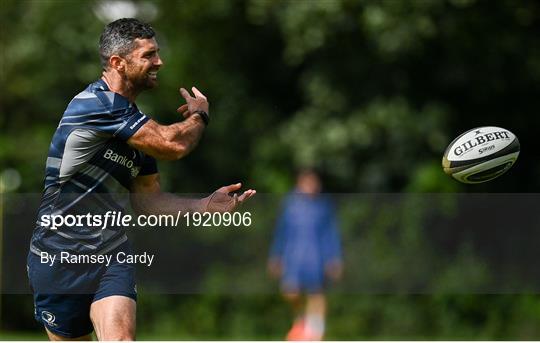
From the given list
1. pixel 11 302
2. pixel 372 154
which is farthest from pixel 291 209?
pixel 11 302

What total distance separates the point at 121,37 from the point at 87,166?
657 mm

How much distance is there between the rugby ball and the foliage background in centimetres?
620

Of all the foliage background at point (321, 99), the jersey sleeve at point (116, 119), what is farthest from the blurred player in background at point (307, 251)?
the jersey sleeve at point (116, 119)

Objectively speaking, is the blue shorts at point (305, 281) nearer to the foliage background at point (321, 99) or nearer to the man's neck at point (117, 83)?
the foliage background at point (321, 99)

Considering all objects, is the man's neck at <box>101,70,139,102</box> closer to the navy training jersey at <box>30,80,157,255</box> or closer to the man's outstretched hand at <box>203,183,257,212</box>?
the navy training jersey at <box>30,80,157,255</box>

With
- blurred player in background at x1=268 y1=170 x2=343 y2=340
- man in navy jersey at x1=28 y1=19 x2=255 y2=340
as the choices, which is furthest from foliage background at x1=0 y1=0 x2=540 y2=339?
man in navy jersey at x1=28 y1=19 x2=255 y2=340

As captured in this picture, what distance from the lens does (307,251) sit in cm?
1275

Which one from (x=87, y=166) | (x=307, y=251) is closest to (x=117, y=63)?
(x=87, y=166)

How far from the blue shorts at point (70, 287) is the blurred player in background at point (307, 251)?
7.12 m

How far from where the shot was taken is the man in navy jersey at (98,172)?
5.48 meters

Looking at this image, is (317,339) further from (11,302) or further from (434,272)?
(11,302)

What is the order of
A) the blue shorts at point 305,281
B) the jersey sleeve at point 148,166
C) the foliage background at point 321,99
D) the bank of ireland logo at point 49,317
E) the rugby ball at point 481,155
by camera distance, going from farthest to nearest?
the foliage background at point 321,99, the blue shorts at point 305,281, the rugby ball at point 481,155, the jersey sleeve at point 148,166, the bank of ireland logo at point 49,317

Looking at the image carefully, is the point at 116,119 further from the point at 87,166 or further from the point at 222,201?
the point at 222,201

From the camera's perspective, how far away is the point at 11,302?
49.8 feet
